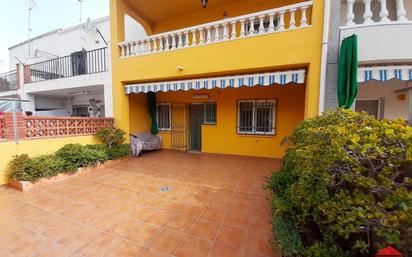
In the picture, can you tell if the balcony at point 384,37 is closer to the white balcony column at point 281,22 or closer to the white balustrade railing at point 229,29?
the white balustrade railing at point 229,29

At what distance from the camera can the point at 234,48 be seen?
19.3 ft

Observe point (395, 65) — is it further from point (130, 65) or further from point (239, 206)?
point (130, 65)

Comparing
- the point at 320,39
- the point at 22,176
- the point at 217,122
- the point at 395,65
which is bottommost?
the point at 22,176

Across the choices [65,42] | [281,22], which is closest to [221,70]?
[281,22]

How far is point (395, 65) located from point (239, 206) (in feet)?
18.3

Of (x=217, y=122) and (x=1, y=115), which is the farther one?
(x=217, y=122)

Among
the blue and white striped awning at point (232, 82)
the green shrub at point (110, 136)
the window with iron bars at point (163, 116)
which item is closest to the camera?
the blue and white striped awning at point (232, 82)

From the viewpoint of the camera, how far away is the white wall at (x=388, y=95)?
6715 mm

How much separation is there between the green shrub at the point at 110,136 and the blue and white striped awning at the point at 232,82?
196 cm

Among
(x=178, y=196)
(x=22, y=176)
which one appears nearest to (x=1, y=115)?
(x=22, y=176)

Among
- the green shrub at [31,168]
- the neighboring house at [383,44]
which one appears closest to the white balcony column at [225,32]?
the neighboring house at [383,44]

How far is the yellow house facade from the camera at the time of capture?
5.33 metres

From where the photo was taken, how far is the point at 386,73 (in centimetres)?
465

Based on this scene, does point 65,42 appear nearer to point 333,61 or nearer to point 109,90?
point 109,90
